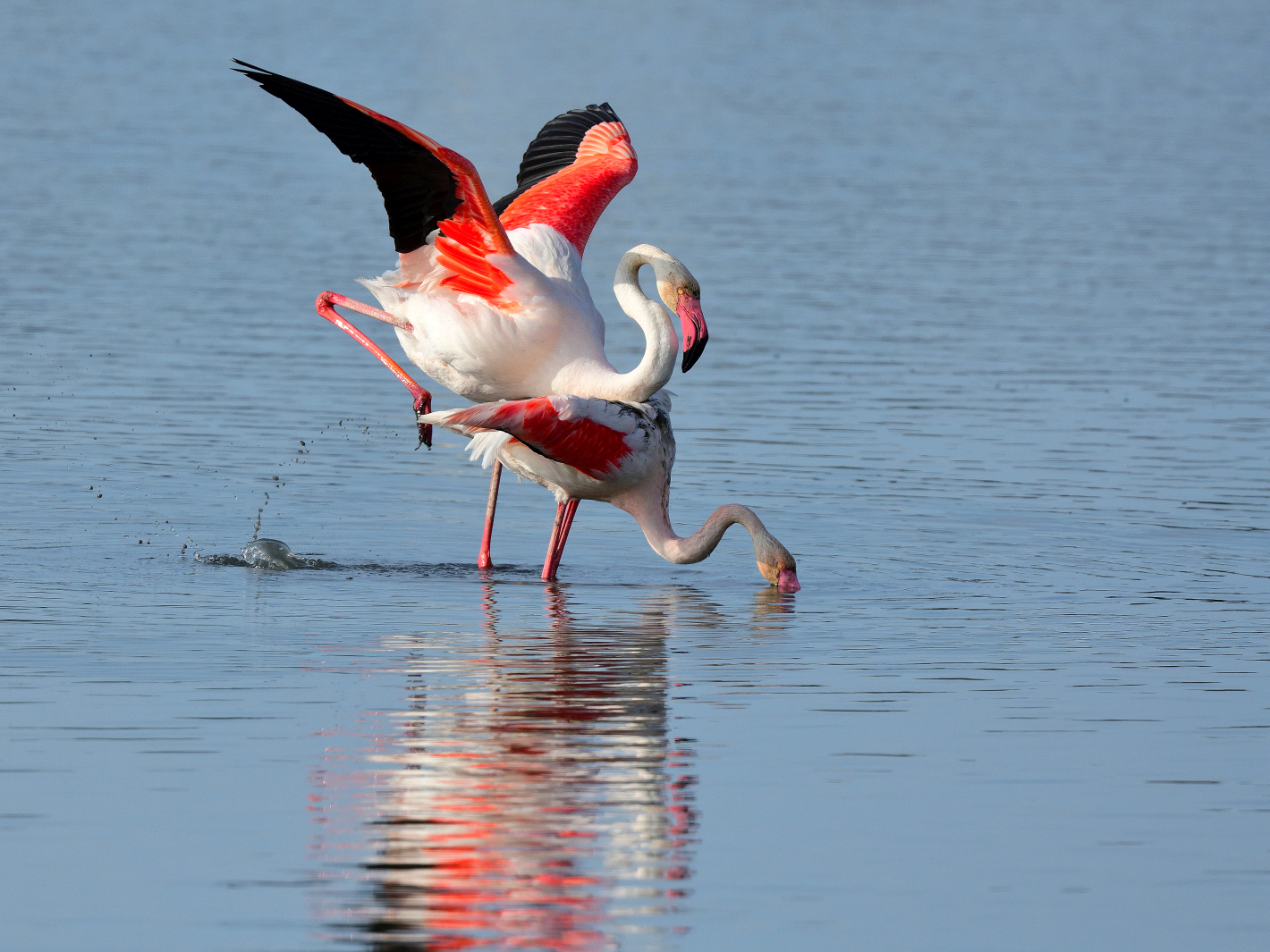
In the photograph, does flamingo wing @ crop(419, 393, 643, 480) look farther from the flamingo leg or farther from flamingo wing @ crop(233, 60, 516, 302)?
flamingo wing @ crop(233, 60, 516, 302)

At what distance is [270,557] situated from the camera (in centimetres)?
997

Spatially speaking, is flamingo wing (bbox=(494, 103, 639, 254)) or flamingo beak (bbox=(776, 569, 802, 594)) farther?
flamingo wing (bbox=(494, 103, 639, 254))

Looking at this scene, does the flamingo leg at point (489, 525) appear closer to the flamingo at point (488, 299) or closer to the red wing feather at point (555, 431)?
the flamingo at point (488, 299)

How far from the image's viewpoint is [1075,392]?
47.5ft

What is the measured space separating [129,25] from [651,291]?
30.2 metres

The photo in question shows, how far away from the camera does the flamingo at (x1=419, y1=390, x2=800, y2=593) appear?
32.1 feet

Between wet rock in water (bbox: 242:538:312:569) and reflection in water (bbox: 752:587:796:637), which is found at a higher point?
wet rock in water (bbox: 242:538:312:569)

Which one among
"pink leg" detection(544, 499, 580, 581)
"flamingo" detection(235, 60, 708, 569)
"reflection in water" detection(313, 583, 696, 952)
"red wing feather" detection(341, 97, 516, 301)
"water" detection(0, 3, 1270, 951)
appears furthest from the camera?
"pink leg" detection(544, 499, 580, 581)

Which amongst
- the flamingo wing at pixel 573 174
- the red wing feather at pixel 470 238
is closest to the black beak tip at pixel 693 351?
the red wing feather at pixel 470 238

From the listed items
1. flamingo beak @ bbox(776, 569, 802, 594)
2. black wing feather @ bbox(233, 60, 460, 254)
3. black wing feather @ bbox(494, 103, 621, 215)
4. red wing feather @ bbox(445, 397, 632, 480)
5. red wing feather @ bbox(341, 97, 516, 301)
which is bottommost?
flamingo beak @ bbox(776, 569, 802, 594)

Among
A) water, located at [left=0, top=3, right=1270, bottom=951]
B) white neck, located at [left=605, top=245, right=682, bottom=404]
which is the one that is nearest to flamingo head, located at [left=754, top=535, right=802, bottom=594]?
water, located at [left=0, top=3, right=1270, bottom=951]

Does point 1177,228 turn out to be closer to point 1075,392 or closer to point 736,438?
point 1075,392

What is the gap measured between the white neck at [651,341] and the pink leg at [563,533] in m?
0.65

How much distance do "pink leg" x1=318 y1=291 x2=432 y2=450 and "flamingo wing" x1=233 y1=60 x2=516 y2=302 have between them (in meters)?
0.37
